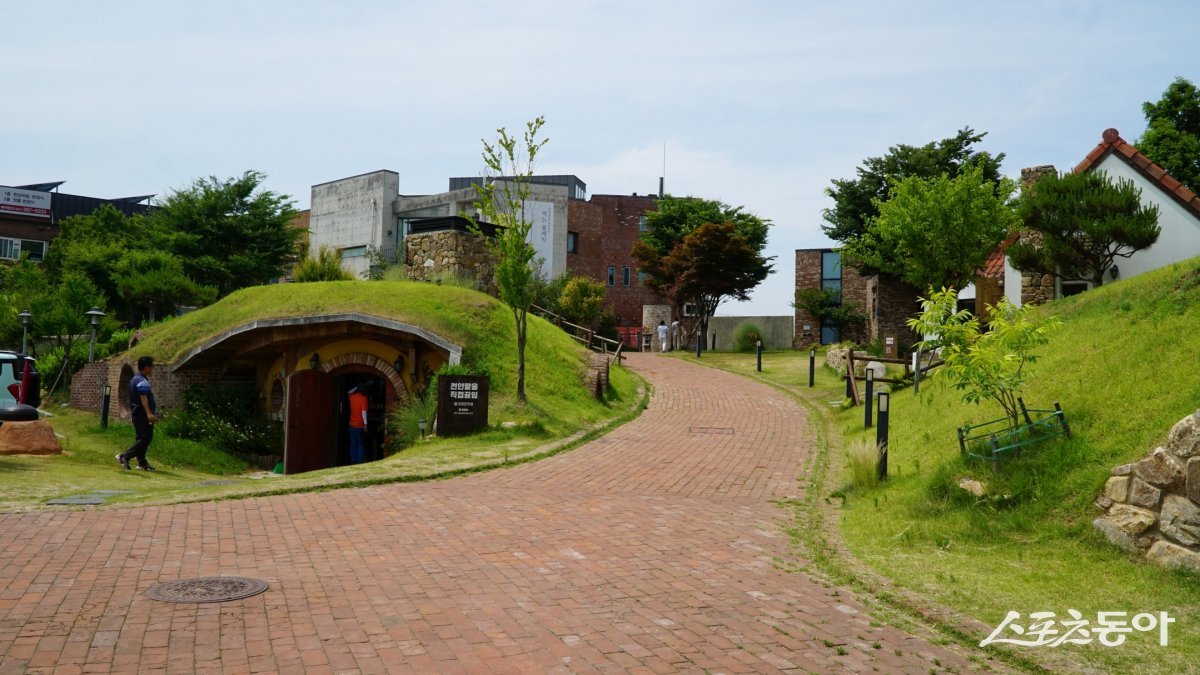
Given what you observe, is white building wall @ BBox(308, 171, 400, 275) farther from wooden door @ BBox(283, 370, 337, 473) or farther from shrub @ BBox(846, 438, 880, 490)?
shrub @ BBox(846, 438, 880, 490)

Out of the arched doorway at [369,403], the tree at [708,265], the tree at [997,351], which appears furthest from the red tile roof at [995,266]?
the arched doorway at [369,403]

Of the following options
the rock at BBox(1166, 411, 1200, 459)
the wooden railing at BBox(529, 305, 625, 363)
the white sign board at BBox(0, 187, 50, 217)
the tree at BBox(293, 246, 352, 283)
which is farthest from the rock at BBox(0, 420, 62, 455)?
the white sign board at BBox(0, 187, 50, 217)

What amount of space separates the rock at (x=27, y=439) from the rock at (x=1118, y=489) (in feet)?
51.3

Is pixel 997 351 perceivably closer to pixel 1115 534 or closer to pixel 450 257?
pixel 1115 534

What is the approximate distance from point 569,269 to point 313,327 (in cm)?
2856

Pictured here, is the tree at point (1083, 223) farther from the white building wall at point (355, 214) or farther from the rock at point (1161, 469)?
the white building wall at point (355, 214)

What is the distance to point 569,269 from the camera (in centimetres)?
4741

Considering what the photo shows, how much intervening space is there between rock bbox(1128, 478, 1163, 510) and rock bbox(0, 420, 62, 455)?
15795mm

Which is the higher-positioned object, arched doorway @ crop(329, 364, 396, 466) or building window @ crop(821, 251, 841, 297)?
building window @ crop(821, 251, 841, 297)

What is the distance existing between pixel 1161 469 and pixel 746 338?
29.3 meters

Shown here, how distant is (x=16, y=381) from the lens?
16.4 meters

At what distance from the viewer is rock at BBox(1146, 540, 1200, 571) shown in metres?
6.77

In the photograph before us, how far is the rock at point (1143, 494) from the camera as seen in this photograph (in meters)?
7.25

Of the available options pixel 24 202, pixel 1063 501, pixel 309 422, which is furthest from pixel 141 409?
pixel 24 202
